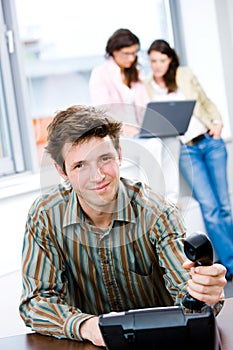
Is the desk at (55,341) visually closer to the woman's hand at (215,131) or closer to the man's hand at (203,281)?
the man's hand at (203,281)

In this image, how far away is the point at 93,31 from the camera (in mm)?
4418

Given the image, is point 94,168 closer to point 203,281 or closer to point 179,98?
point 203,281

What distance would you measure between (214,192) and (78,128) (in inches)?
128

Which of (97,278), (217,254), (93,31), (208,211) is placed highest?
(93,31)

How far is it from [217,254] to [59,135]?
324cm

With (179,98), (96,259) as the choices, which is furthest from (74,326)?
(179,98)

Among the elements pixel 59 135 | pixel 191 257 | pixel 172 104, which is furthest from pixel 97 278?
pixel 172 104

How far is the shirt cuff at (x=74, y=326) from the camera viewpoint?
1.38 metres

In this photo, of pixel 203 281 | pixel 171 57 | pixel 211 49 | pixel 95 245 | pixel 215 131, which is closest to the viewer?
pixel 203 281

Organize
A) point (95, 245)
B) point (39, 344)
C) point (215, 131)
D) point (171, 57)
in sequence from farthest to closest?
point (215, 131) < point (171, 57) < point (95, 245) < point (39, 344)

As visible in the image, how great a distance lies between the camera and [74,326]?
1404mm

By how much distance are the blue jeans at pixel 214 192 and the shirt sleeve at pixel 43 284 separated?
2838mm

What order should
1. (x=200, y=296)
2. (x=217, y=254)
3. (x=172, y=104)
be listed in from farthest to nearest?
(x=217, y=254) < (x=172, y=104) < (x=200, y=296)

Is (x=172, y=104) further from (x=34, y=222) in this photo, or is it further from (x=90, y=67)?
(x=34, y=222)
